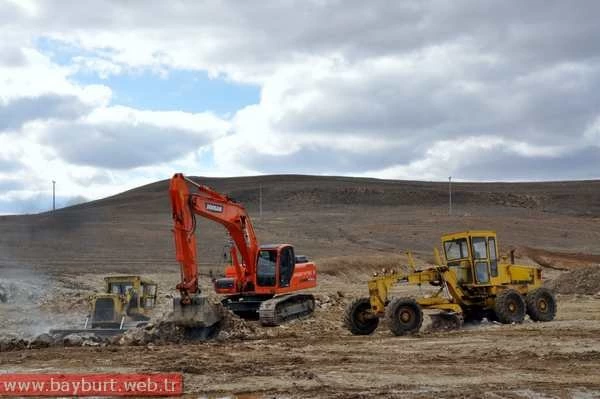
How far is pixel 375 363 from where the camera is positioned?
563 inches

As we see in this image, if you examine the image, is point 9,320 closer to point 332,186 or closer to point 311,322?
point 311,322

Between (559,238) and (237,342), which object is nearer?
(237,342)

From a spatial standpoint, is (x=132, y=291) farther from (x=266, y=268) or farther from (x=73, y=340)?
(x=73, y=340)

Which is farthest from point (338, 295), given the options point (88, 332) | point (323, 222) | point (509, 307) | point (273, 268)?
point (323, 222)

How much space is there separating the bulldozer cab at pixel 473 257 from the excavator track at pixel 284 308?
4016 mm

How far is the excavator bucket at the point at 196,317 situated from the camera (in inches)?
730

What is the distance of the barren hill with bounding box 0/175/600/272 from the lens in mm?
48656

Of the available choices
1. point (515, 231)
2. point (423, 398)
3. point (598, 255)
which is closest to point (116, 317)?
point (423, 398)

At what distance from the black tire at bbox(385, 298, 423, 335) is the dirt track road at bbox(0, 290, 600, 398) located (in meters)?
0.36

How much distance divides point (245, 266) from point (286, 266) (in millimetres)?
1086

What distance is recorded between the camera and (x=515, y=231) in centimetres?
6400

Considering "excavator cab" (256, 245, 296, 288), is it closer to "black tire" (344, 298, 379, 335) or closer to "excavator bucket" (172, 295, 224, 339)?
"black tire" (344, 298, 379, 335)

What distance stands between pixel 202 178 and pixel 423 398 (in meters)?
101

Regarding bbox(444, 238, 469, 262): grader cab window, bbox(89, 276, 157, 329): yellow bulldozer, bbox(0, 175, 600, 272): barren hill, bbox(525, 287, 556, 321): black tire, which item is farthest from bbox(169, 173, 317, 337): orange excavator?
bbox(0, 175, 600, 272): barren hill
